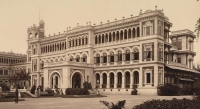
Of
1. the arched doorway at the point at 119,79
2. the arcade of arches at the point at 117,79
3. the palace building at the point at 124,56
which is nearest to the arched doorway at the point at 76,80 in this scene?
the palace building at the point at 124,56

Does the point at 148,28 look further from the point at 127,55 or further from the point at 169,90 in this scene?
the point at 169,90

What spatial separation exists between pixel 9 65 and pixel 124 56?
53759 millimetres

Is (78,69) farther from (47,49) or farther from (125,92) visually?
(47,49)

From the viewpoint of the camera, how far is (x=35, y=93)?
1624 inches

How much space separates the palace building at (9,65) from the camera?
89250 millimetres

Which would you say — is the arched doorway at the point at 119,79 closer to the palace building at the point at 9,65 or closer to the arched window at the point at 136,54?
the arched window at the point at 136,54

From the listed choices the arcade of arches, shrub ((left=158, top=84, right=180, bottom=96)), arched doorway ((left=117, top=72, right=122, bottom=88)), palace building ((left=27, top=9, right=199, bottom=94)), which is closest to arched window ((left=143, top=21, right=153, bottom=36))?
palace building ((left=27, top=9, right=199, bottom=94))

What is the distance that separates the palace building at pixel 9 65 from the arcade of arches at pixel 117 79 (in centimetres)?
4034

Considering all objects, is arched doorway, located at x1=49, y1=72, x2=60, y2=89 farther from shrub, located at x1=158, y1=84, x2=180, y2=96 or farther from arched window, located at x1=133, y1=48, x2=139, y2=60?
shrub, located at x1=158, y1=84, x2=180, y2=96

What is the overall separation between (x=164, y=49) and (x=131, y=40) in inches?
251

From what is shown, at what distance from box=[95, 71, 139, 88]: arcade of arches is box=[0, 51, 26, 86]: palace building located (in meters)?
40.3

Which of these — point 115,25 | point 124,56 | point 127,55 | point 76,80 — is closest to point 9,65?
point 76,80

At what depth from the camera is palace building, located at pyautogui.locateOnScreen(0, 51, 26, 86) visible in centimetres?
8925

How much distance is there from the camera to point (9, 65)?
9231cm
